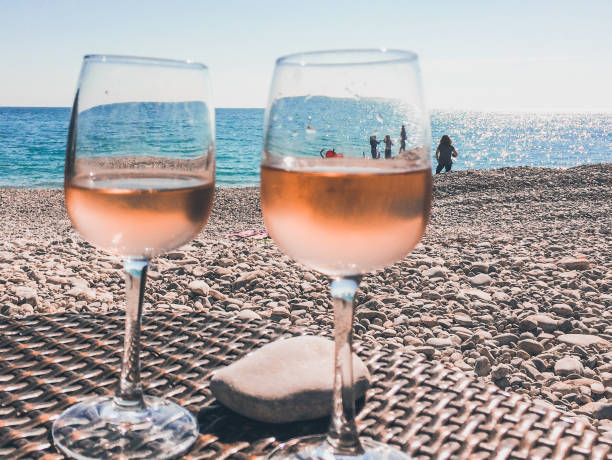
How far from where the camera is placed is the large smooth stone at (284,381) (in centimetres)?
127

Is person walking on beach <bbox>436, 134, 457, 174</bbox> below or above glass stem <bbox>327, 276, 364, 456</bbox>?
below

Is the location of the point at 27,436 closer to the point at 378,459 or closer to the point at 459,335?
the point at 378,459

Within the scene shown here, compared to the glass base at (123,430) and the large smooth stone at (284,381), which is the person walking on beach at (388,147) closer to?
the large smooth stone at (284,381)

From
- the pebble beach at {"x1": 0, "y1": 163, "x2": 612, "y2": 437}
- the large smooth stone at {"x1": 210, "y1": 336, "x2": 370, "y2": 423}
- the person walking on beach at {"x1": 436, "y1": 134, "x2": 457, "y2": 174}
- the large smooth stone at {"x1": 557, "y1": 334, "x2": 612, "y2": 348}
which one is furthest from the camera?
the person walking on beach at {"x1": 436, "y1": 134, "x2": 457, "y2": 174}

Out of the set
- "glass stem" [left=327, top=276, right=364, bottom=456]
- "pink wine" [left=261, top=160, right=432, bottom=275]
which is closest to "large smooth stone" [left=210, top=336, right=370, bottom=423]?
"glass stem" [left=327, top=276, right=364, bottom=456]

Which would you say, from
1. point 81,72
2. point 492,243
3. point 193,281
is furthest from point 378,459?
point 492,243

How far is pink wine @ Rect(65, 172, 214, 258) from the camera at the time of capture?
1225 mm

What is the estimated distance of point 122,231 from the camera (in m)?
1.25

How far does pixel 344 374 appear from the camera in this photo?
1144 millimetres

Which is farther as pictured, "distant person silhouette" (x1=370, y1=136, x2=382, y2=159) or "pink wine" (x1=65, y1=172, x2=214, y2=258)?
"pink wine" (x1=65, y1=172, x2=214, y2=258)

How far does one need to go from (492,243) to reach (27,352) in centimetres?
576

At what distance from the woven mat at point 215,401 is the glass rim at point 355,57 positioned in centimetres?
75

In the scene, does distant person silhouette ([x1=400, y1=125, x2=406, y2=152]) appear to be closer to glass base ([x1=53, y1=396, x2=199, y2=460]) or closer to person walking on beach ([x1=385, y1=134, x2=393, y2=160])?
person walking on beach ([x1=385, y1=134, x2=393, y2=160])

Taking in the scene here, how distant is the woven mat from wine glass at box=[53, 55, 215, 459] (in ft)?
0.25
